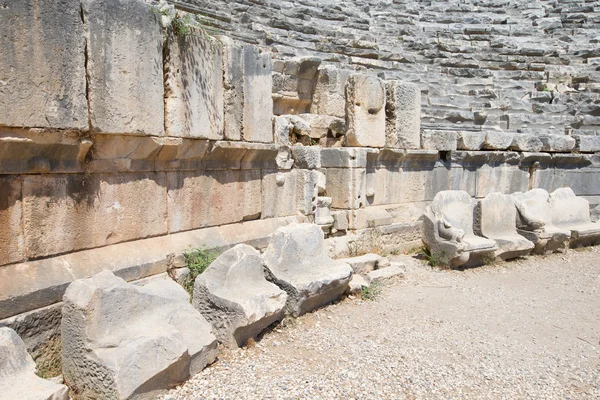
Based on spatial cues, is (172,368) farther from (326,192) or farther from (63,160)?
(326,192)

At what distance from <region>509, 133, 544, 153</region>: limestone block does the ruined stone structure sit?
0.27ft

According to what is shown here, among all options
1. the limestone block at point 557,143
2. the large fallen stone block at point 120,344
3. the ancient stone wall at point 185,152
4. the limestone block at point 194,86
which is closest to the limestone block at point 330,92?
the ancient stone wall at point 185,152

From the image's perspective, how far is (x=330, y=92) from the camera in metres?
7.48

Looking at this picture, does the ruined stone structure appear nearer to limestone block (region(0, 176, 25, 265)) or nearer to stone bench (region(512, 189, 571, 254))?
limestone block (region(0, 176, 25, 265))

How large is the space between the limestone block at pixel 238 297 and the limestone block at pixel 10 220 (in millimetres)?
1195

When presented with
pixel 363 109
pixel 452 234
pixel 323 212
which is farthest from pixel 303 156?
pixel 452 234

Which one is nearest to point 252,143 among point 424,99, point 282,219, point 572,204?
point 282,219

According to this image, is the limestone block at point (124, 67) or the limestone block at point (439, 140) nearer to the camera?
the limestone block at point (124, 67)

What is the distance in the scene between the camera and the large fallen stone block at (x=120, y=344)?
8.43 feet

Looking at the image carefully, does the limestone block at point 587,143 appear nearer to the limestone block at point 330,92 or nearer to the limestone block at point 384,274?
the limestone block at point 330,92

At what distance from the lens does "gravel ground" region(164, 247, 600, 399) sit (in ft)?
10.0

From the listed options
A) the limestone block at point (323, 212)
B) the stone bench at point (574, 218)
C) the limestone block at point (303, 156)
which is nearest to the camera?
the limestone block at point (303, 156)

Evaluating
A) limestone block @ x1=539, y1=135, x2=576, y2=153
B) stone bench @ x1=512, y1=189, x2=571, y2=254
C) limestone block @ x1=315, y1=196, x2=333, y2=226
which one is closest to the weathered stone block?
limestone block @ x1=315, y1=196, x2=333, y2=226

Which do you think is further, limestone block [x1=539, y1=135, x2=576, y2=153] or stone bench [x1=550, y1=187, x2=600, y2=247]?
limestone block [x1=539, y1=135, x2=576, y2=153]
